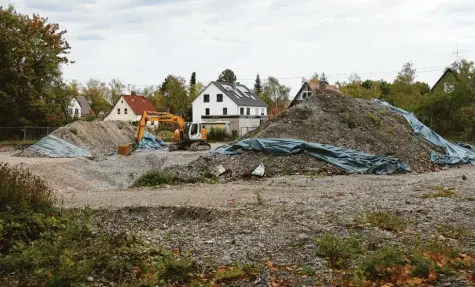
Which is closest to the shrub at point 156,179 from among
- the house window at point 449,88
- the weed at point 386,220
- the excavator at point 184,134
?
the weed at point 386,220

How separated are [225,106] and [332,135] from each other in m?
41.6

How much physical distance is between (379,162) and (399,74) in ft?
122

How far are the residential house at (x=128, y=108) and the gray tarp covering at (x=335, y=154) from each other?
5602 cm

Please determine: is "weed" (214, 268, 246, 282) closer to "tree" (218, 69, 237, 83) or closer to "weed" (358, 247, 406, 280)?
"weed" (358, 247, 406, 280)

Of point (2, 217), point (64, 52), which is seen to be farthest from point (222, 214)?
point (64, 52)

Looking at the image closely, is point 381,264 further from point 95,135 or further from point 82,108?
point 82,108

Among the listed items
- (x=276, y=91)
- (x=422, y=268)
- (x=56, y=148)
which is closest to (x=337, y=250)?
(x=422, y=268)

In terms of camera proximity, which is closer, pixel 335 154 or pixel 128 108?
pixel 335 154

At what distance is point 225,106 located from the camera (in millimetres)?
60688

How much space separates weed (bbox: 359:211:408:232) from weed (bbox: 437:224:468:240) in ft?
1.85

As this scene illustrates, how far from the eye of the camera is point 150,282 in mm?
4883

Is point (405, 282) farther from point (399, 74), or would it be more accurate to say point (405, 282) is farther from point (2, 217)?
point (399, 74)

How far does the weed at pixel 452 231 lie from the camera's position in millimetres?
6859

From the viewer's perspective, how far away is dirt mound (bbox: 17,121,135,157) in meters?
29.4
